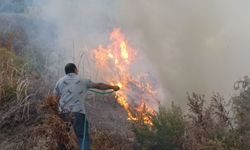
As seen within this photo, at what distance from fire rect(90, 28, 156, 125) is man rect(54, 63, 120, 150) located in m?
3.97

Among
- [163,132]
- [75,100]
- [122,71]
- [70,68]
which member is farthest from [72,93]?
[122,71]

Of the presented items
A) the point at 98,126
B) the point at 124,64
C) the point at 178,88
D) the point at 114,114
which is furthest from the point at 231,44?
the point at 98,126

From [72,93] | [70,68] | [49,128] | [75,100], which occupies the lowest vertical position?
[49,128]

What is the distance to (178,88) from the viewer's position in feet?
44.6

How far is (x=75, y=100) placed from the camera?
8086 millimetres

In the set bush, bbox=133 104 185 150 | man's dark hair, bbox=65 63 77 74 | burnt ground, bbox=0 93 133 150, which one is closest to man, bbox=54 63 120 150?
man's dark hair, bbox=65 63 77 74

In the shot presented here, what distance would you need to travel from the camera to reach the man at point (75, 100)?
7971 millimetres

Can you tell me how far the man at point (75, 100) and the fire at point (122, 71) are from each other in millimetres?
3975

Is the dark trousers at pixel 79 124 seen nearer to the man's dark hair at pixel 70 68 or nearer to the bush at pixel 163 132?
the man's dark hair at pixel 70 68

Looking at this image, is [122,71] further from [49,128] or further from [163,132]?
[49,128]

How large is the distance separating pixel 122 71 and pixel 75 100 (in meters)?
5.54

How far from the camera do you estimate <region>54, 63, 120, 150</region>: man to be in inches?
314

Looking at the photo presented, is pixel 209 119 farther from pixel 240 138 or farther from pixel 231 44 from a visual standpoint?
pixel 231 44

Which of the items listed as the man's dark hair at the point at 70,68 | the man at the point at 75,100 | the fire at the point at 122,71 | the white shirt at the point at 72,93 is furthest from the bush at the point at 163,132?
the fire at the point at 122,71
